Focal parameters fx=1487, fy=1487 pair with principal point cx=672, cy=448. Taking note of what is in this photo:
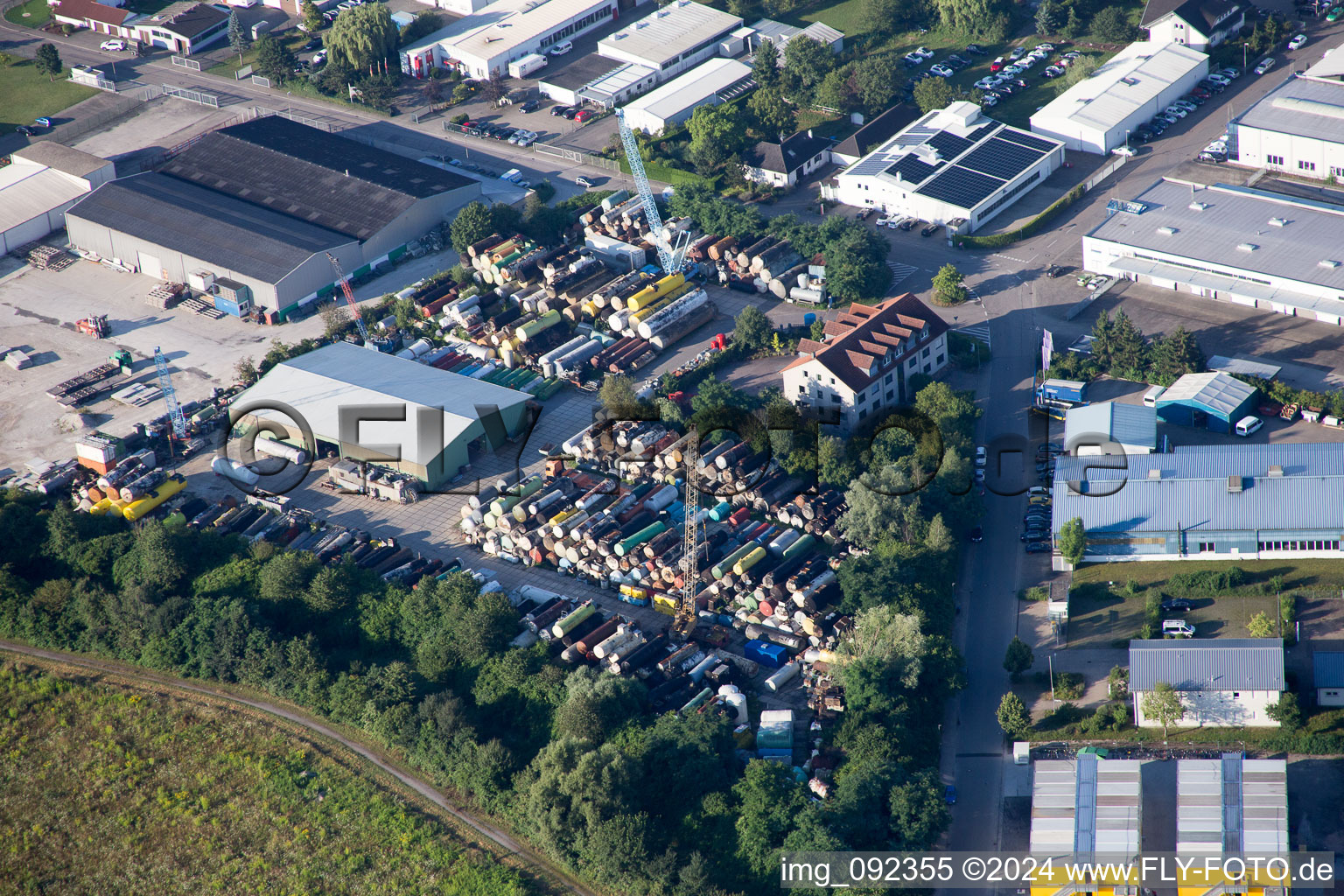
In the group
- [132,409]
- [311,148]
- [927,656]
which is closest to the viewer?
[927,656]

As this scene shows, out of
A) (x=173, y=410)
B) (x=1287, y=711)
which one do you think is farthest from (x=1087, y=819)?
(x=173, y=410)

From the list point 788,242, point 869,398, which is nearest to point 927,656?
point 869,398

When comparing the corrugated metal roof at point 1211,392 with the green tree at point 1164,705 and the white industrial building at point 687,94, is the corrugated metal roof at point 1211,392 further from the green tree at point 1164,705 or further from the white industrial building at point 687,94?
the white industrial building at point 687,94

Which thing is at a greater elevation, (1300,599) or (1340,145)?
(1340,145)

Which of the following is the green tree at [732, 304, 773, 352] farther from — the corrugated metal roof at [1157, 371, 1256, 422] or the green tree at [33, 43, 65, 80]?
the green tree at [33, 43, 65, 80]

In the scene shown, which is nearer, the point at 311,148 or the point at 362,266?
the point at 362,266

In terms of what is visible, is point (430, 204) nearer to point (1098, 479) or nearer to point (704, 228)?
point (704, 228)

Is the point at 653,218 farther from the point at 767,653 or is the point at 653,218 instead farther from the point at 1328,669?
the point at 1328,669
